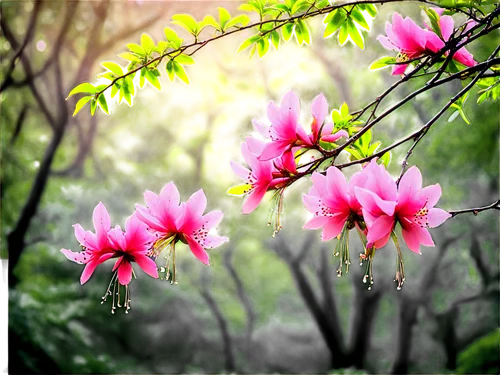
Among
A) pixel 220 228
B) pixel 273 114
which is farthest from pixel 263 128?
pixel 220 228

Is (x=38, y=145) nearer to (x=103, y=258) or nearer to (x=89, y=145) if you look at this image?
(x=89, y=145)

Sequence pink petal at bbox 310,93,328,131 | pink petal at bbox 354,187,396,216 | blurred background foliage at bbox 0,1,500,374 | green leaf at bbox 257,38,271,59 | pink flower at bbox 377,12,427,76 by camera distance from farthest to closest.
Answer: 1. blurred background foliage at bbox 0,1,500,374
2. green leaf at bbox 257,38,271,59
3. pink flower at bbox 377,12,427,76
4. pink petal at bbox 310,93,328,131
5. pink petal at bbox 354,187,396,216

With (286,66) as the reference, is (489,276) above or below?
below

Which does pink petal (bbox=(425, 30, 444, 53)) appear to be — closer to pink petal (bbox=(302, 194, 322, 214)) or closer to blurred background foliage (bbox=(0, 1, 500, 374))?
pink petal (bbox=(302, 194, 322, 214))

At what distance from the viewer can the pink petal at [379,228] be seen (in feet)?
1.88

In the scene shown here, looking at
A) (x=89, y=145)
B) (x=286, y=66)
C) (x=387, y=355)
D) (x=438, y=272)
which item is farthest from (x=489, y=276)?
(x=89, y=145)

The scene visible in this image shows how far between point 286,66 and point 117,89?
15.0 feet

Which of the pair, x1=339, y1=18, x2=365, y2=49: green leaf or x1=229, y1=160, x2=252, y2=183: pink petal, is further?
x1=339, y1=18, x2=365, y2=49: green leaf

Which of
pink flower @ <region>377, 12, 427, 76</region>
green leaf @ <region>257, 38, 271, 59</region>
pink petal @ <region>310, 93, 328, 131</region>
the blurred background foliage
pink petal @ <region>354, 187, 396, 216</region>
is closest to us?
pink petal @ <region>354, 187, 396, 216</region>

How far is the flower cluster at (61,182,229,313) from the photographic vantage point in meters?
0.69

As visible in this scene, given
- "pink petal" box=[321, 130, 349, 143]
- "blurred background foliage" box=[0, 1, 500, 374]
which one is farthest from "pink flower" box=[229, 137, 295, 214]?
"blurred background foliage" box=[0, 1, 500, 374]

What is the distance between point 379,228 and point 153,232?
280mm

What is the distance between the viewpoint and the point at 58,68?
15.1 feet

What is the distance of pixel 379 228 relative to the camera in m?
0.58
